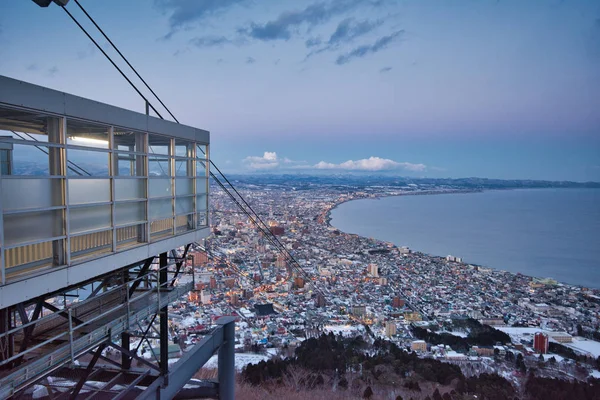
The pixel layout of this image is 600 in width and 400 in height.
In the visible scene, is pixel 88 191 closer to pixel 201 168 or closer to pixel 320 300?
pixel 201 168

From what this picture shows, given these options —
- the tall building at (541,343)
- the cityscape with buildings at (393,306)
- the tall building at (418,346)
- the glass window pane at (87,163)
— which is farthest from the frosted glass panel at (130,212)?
the tall building at (541,343)

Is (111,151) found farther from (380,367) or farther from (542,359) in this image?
(542,359)

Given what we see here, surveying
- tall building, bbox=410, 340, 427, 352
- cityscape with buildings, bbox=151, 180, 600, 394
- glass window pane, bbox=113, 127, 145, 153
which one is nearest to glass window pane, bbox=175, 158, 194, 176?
glass window pane, bbox=113, 127, 145, 153

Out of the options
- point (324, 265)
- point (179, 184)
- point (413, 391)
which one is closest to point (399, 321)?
point (413, 391)

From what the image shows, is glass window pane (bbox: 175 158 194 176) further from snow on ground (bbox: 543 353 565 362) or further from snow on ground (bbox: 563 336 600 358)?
snow on ground (bbox: 563 336 600 358)

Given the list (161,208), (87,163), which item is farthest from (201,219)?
(87,163)

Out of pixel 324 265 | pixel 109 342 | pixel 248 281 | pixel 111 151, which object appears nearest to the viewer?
pixel 111 151

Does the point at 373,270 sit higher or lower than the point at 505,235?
higher
